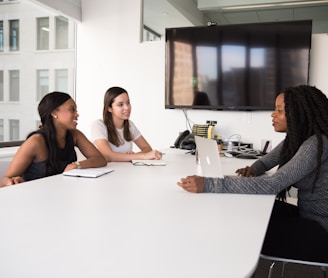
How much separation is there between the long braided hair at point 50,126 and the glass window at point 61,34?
2.36m

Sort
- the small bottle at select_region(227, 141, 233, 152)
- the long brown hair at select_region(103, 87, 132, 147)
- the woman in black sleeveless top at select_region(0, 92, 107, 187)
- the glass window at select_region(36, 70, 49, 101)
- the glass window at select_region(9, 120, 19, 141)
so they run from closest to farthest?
the woman in black sleeveless top at select_region(0, 92, 107, 187) → the long brown hair at select_region(103, 87, 132, 147) → the small bottle at select_region(227, 141, 233, 152) → the glass window at select_region(9, 120, 19, 141) → the glass window at select_region(36, 70, 49, 101)

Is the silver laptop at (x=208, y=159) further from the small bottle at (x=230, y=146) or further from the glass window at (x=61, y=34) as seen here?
the glass window at (x=61, y=34)

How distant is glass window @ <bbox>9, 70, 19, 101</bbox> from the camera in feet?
11.8

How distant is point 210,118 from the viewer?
364 centimetres

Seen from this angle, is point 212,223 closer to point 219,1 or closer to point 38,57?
point 38,57

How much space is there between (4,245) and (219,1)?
456 centimetres

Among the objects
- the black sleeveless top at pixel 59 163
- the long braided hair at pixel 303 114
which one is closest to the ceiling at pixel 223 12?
the black sleeveless top at pixel 59 163

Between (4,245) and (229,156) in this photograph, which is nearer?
(4,245)

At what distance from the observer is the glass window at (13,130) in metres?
3.51

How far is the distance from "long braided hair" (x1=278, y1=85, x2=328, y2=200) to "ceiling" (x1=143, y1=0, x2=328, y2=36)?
2.53 m

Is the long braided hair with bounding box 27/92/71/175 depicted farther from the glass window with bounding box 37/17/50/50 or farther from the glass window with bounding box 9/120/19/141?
the glass window with bounding box 37/17/50/50

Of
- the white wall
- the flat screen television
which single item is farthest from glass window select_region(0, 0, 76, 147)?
the flat screen television

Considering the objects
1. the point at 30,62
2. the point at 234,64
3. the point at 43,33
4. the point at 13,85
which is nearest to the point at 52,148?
the point at 13,85

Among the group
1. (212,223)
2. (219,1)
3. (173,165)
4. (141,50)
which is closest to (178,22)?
(141,50)
